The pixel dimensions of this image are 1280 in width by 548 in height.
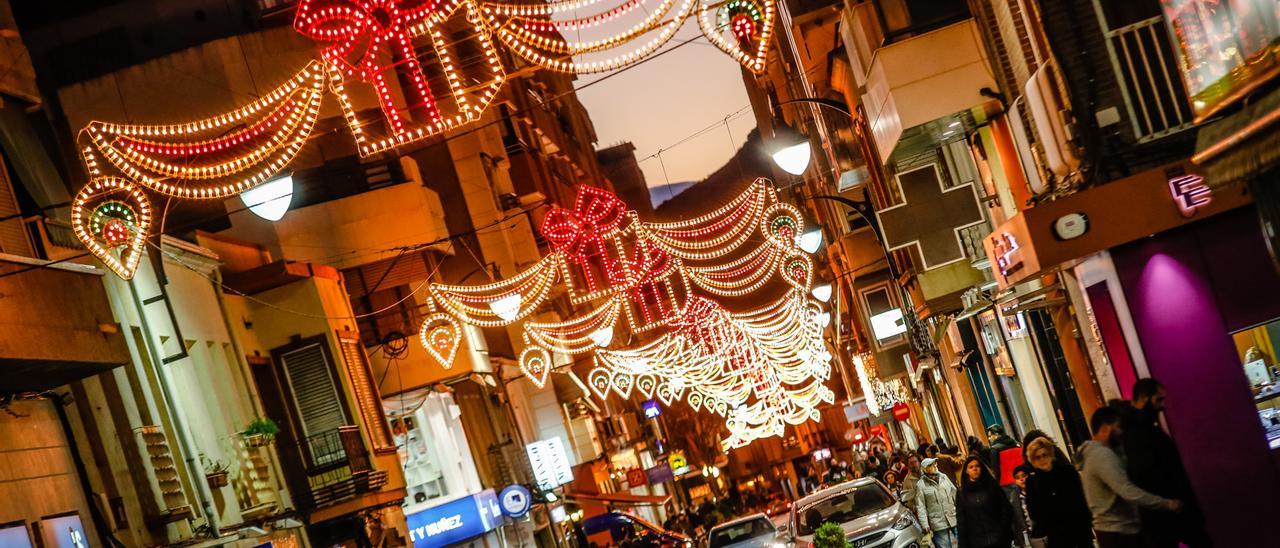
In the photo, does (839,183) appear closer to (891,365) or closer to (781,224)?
(781,224)

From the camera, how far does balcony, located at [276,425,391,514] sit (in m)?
24.9

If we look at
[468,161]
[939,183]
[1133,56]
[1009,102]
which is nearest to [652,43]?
[1133,56]

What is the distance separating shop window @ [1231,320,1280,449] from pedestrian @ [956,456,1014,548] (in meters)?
2.69

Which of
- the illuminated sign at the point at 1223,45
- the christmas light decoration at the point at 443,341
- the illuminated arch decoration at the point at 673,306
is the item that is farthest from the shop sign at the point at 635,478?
the illuminated sign at the point at 1223,45

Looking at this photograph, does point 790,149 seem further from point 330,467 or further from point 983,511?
point 330,467

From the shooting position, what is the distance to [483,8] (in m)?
12.7

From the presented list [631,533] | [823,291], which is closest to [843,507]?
[823,291]

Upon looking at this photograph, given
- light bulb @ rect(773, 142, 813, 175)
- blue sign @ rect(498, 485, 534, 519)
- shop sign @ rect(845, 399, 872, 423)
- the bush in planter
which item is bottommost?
shop sign @ rect(845, 399, 872, 423)

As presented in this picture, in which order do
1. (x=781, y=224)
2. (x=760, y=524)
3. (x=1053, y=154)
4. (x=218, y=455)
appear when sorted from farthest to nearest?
(x=781, y=224), (x=760, y=524), (x=218, y=455), (x=1053, y=154)

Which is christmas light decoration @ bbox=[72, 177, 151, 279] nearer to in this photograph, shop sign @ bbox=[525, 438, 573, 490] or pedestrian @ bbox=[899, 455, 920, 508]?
pedestrian @ bbox=[899, 455, 920, 508]

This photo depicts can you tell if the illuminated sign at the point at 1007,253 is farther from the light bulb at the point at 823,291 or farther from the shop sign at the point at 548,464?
the shop sign at the point at 548,464

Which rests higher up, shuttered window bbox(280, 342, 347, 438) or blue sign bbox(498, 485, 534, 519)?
shuttered window bbox(280, 342, 347, 438)

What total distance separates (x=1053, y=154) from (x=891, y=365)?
960 inches

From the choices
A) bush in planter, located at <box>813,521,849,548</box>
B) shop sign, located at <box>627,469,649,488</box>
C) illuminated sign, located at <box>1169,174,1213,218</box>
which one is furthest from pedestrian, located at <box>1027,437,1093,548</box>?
shop sign, located at <box>627,469,649,488</box>
